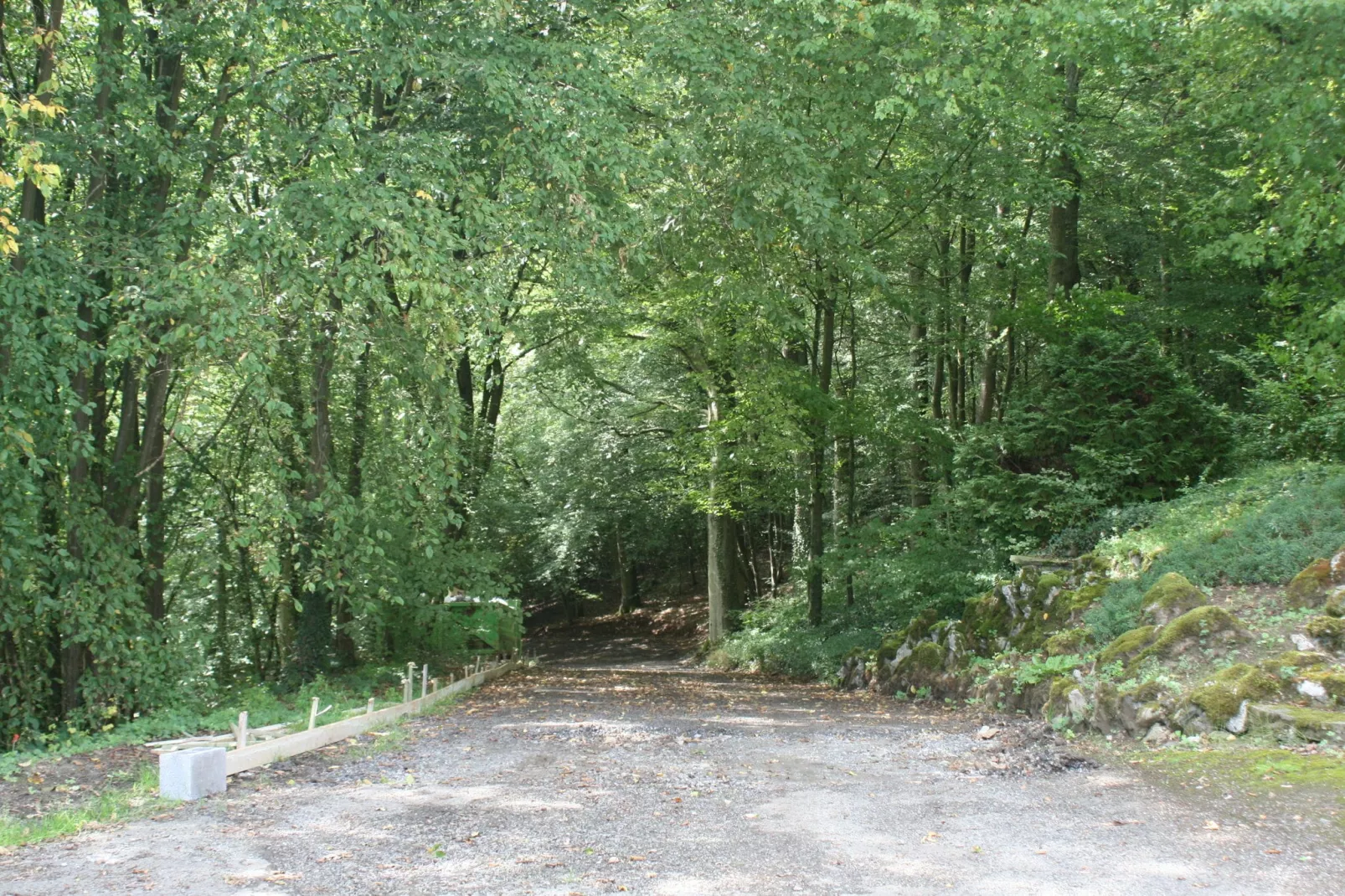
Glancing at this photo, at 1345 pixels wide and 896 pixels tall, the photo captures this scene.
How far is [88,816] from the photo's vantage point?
5.72m

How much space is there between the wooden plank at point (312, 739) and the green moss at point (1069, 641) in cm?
658

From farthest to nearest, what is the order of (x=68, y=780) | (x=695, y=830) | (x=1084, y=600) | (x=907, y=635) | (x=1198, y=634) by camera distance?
(x=907, y=635), (x=1084, y=600), (x=1198, y=634), (x=68, y=780), (x=695, y=830)

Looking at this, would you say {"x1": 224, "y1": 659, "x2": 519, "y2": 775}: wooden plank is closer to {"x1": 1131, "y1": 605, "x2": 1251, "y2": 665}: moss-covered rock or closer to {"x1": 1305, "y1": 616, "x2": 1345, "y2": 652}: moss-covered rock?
{"x1": 1131, "y1": 605, "x2": 1251, "y2": 665}: moss-covered rock

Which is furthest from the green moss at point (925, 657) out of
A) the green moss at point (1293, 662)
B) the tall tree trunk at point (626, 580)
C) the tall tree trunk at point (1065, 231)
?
the tall tree trunk at point (626, 580)

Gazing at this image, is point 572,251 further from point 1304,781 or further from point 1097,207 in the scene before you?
point 1097,207

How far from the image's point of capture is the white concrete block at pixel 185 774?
6145 millimetres

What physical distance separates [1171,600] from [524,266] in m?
10.2

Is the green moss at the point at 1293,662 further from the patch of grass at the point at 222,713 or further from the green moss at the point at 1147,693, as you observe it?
the patch of grass at the point at 222,713

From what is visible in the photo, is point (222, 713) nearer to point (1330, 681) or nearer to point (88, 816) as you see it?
point (88, 816)

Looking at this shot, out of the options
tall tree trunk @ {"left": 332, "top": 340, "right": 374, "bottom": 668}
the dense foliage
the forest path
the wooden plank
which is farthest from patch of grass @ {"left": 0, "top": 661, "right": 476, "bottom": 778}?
the forest path

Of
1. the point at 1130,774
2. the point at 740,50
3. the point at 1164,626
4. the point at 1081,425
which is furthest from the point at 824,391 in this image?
the point at 1130,774

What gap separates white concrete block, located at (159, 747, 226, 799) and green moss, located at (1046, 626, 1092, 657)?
24.7ft

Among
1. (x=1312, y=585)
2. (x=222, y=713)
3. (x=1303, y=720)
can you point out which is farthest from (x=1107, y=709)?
(x=222, y=713)

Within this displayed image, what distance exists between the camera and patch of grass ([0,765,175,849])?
17.3 ft
